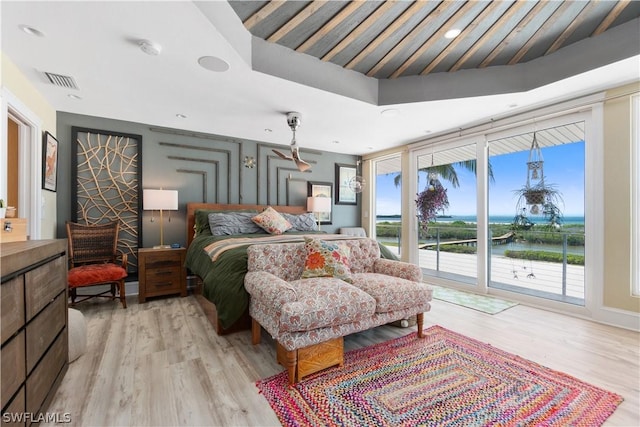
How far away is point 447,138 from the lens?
427 centimetres

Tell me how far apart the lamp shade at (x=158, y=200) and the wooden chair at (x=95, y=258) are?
451 millimetres

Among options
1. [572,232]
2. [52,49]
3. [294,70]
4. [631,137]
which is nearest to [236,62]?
[294,70]

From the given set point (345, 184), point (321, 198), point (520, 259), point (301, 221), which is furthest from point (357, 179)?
point (520, 259)

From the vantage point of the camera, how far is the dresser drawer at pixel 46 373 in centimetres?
127

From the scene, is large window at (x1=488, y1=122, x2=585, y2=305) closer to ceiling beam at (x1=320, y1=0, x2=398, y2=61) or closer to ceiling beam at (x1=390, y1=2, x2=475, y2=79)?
ceiling beam at (x1=390, y1=2, x2=475, y2=79)

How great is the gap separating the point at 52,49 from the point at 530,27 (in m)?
3.83

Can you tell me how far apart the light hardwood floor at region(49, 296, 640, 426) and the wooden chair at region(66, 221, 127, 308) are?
35 centimetres

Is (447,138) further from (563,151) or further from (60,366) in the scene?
(60,366)

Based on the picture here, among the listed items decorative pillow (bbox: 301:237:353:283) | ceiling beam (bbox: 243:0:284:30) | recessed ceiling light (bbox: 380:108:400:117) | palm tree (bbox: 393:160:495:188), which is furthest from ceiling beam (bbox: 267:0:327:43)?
palm tree (bbox: 393:160:495:188)

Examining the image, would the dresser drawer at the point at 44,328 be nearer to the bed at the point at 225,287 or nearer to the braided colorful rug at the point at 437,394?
the bed at the point at 225,287

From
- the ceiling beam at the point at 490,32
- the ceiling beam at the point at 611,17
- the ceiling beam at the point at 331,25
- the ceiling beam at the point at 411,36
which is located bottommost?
the ceiling beam at the point at 331,25

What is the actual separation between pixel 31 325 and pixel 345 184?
501 centimetres

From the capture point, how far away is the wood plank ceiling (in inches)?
77.1

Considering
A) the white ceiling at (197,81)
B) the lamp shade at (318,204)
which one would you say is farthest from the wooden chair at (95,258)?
the lamp shade at (318,204)
